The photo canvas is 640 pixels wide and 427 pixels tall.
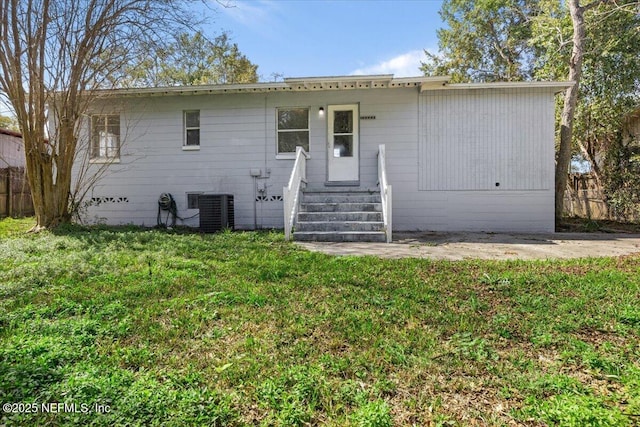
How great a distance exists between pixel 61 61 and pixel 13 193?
22.7 feet

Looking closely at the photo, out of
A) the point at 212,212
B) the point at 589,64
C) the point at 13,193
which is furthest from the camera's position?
the point at 13,193

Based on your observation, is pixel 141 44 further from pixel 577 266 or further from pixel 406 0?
pixel 577 266

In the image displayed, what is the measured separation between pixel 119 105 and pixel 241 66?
11753 millimetres

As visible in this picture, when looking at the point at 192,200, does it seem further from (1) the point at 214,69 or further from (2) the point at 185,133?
(1) the point at 214,69

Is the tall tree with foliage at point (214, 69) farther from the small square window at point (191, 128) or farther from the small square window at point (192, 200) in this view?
the small square window at point (192, 200)

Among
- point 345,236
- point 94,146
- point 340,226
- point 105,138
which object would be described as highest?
point 105,138

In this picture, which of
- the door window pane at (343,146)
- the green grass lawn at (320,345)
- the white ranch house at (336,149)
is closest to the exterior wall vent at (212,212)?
the white ranch house at (336,149)

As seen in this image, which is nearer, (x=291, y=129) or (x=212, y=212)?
(x=212, y=212)

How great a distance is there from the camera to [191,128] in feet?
30.3

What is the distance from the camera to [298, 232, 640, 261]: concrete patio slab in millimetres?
5121

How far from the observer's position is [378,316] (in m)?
2.65

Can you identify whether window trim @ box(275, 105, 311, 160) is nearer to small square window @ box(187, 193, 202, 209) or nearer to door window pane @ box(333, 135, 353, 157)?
door window pane @ box(333, 135, 353, 157)

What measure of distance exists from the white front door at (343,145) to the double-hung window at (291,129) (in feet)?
2.21

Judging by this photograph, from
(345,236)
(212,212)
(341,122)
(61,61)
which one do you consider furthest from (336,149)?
(61,61)
